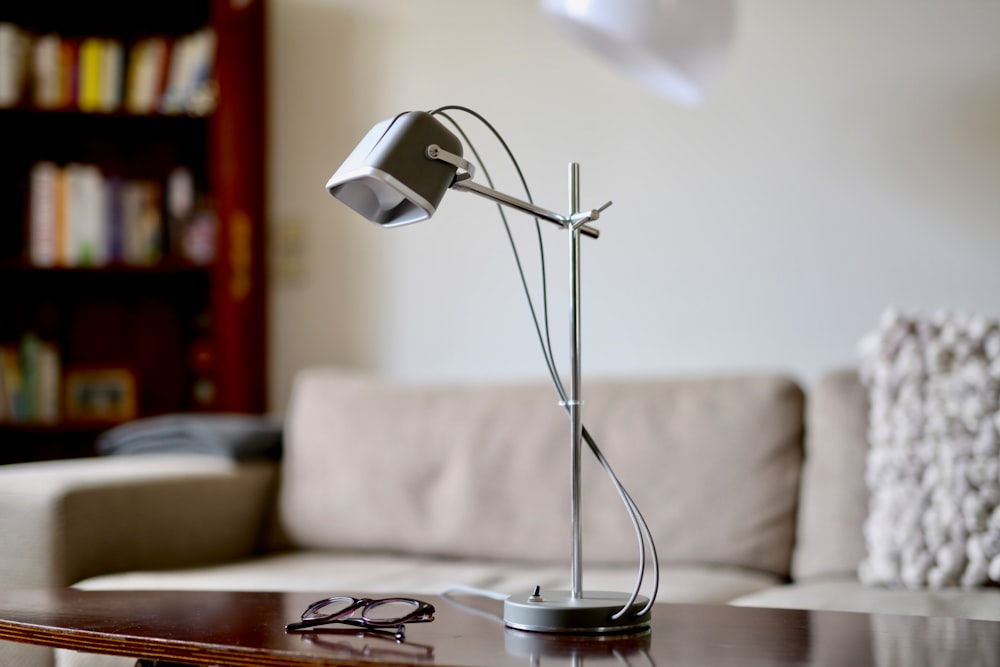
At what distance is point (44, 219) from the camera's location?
2.75 meters

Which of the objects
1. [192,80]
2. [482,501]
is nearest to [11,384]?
[192,80]

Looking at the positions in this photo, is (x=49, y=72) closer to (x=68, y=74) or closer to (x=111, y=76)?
(x=68, y=74)

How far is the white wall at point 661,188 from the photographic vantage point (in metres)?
2.14

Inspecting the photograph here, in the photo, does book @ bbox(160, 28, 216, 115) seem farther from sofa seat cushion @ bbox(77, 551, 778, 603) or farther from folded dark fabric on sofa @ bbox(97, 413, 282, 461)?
sofa seat cushion @ bbox(77, 551, 778, 603)

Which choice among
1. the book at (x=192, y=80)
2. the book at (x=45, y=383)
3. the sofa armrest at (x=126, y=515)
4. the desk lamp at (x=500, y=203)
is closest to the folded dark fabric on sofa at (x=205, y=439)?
the sofa armrest at (x=126, y=515)

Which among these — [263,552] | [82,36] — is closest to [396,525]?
[263,552]

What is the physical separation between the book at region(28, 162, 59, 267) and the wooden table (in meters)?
1.73

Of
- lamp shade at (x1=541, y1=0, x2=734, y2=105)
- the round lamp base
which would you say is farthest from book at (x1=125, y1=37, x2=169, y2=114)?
the round lamp base

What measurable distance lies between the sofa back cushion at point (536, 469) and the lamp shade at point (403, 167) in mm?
1033

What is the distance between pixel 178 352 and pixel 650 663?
2384 millimetres

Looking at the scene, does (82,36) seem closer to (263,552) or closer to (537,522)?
(263,552)

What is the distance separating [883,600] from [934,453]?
0.93ft

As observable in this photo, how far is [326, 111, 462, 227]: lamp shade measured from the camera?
0.94 meters

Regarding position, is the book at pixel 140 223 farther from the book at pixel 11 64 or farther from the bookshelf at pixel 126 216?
the book at pixel 11 64
